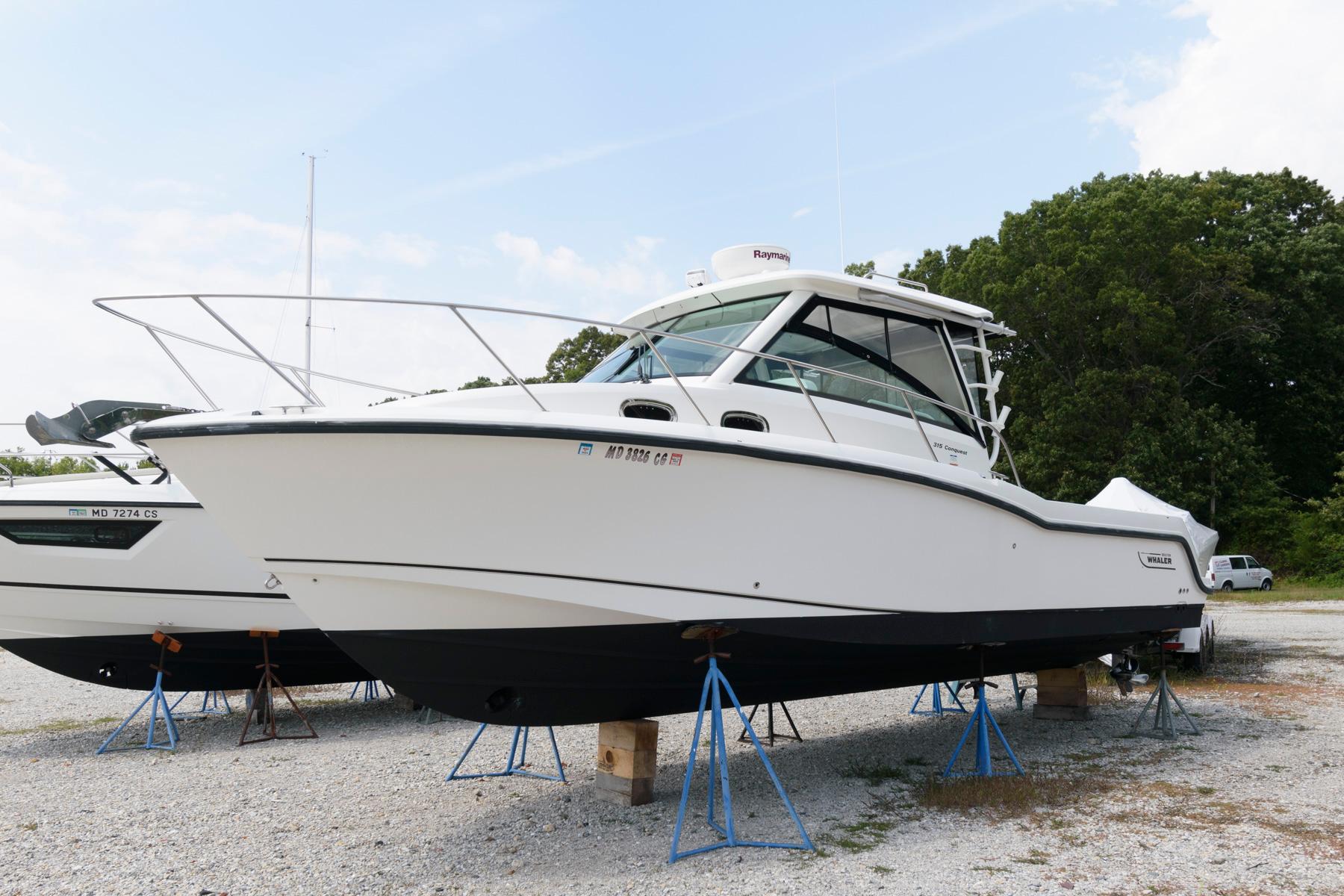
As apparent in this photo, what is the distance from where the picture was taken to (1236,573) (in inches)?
861

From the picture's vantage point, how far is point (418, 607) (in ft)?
13.3

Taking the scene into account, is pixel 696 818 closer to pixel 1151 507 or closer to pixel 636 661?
pixel 636 661

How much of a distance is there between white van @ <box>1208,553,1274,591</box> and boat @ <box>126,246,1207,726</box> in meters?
19.4

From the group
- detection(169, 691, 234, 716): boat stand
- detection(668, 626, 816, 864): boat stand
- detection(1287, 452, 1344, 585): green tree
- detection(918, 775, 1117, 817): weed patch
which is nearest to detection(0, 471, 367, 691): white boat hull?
detection(169, 691, 234, 716): boat stand

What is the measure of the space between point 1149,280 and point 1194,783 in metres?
20.8

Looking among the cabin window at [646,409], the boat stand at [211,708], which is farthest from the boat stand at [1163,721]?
the boat stand at [211,708]

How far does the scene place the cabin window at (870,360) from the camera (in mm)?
5254

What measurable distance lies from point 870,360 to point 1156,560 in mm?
2815

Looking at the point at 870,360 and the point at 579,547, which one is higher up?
the point at 870,360

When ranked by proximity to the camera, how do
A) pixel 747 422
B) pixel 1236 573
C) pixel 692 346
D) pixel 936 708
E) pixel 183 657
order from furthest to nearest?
pixel 1236 573, pixel 936 708, pixel 183 657, pixel 692 346, pixel 747 422

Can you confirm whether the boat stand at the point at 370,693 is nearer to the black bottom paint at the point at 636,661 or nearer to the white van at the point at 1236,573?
the black bottom paint at the point at 636,661

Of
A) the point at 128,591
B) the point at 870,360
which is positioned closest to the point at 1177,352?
the point at 870,360

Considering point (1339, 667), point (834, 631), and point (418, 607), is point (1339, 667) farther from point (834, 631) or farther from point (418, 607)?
point (418, 607)

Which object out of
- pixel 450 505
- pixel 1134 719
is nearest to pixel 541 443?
pixel 450 505
